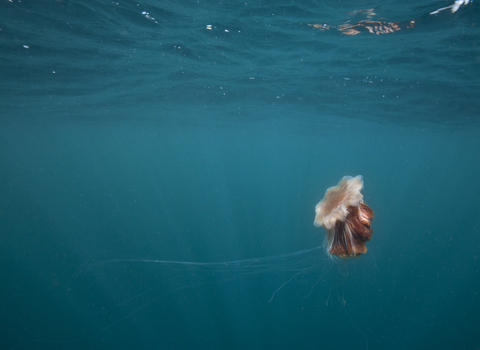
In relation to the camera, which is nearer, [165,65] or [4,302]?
[165,65]

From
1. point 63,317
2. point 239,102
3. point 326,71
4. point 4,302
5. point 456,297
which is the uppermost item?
point 326,71

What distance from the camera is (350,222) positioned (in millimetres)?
3541

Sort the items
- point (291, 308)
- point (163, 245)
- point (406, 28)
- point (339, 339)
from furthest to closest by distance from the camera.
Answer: point (163, 245)
point (291, 308)
point (339, 339)
point (406, 28)

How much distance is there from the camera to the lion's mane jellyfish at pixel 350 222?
3.44 meters

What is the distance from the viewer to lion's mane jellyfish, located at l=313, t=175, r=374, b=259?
3.44 meters

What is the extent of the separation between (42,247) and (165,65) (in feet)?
66.9

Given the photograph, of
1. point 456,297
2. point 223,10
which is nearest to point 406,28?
point 223,10

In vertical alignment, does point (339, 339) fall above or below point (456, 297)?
above

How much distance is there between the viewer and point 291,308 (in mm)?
10266

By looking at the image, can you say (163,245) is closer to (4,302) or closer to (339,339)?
(4,302)

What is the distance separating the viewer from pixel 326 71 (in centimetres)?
941

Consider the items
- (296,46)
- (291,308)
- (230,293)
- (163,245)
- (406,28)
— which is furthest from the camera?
(163,245)

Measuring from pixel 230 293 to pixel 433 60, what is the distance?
11.2 m

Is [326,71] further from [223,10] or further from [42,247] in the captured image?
[42,247]
